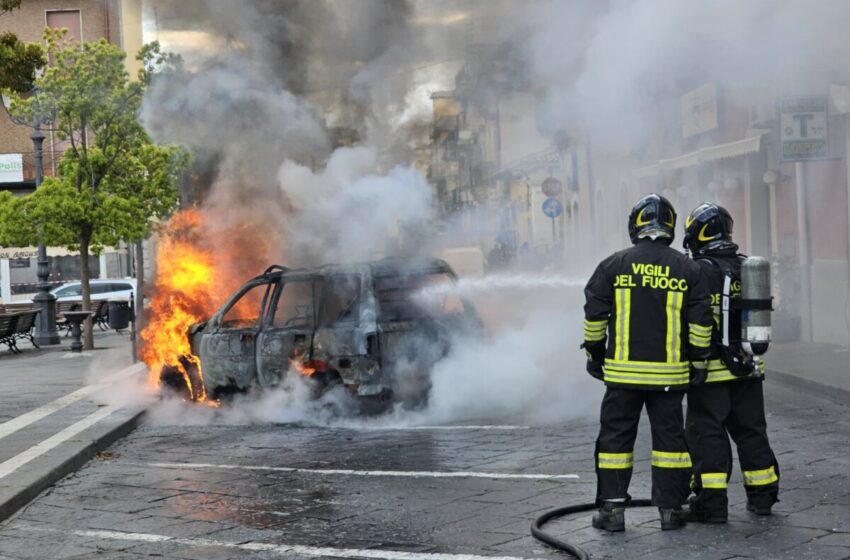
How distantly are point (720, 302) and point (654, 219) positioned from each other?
0.58 meters

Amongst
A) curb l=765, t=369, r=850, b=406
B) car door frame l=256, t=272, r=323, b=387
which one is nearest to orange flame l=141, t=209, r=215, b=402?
car door frame l=256, t=272, r=323, b=387

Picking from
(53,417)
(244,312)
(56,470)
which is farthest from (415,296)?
(53,417)

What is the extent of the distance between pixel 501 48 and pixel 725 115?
6485 millimetres

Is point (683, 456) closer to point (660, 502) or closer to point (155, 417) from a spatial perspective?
point (660, 502)

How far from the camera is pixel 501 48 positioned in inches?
584

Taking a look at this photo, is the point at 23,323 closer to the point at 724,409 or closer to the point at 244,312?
the point at 244,312

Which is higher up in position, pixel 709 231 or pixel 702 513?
pixel 709 231

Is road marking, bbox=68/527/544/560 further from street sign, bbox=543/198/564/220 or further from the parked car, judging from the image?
the parked car

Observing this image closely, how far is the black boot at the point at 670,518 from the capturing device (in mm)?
5656

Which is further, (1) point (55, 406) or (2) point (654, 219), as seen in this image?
(1) point (55, 406)

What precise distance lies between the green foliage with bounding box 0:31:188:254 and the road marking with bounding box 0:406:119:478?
8056 mm

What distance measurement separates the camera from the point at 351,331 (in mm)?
9695

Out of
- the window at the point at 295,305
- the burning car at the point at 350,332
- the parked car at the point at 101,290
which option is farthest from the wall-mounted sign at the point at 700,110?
the parked car at the point at 101,290

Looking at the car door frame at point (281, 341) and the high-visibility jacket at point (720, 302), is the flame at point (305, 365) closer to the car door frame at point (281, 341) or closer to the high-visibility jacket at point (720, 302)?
the car door frame at point (281, 341)
